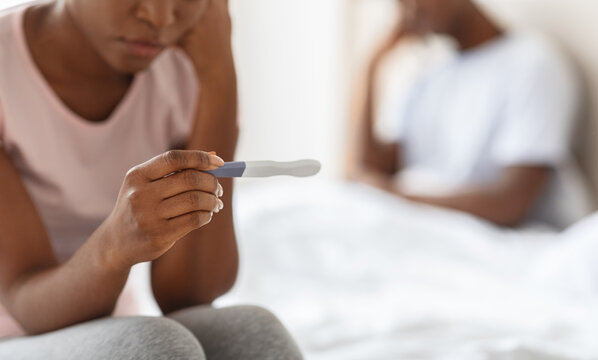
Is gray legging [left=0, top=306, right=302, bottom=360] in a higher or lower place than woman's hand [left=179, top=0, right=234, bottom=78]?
lower

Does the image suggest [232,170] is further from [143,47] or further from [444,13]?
[444,13]

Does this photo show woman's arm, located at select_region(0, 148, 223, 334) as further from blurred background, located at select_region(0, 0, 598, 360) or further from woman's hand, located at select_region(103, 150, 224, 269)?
blurred background, located at select_region(0, 0, 598, 360)

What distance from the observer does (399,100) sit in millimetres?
1663

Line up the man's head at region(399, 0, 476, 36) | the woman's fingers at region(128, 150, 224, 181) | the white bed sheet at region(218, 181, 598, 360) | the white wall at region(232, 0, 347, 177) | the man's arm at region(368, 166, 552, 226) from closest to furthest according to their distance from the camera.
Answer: the woman's fingers at region(128, 150, 224, 181), the white bed sheet at region(218, 181, 598, 360), the man's arm at region(368, 166, 552, 226), the man's head at region(399, 0, 476, 36), the white wall at region(232, 0, 347, 177)

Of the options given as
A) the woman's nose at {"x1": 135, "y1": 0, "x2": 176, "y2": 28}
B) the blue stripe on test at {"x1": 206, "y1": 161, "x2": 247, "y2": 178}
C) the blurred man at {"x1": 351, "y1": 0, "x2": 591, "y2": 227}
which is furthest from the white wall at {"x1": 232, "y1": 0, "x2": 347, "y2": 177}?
the blue stripe on test at {"x1": 206, "y1": 161, "x2": 247, "y2": 178}

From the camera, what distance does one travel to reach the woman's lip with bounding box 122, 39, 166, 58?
21.8 inches

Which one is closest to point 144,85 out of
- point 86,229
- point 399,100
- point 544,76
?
point 86,229

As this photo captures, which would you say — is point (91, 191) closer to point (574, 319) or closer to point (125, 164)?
point (125, 164)


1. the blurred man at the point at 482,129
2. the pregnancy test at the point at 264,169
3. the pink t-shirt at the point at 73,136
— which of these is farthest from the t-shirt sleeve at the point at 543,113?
the pregnancy test at the point at 264,169

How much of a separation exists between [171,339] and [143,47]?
0.83ft

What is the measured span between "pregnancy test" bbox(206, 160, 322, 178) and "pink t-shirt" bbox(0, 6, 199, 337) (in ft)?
0.67

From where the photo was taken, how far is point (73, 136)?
1.98ft

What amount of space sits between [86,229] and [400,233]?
22.7 inches

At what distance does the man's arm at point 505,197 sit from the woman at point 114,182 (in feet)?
2.19
